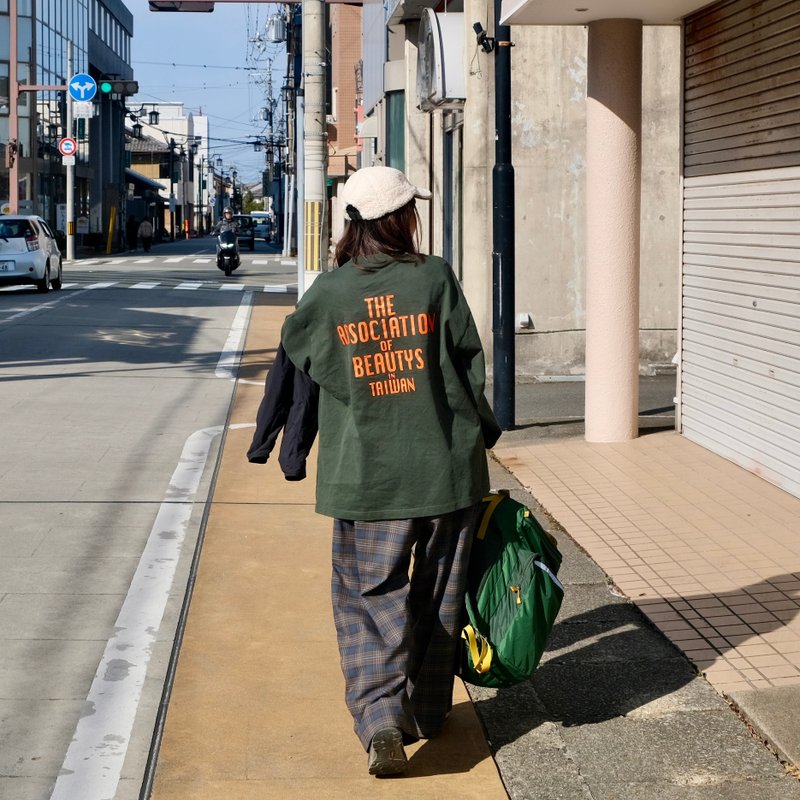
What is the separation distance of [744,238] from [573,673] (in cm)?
497

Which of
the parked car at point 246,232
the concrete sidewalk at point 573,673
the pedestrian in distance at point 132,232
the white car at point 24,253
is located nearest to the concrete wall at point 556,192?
the concrete sidewalk at point 573,673

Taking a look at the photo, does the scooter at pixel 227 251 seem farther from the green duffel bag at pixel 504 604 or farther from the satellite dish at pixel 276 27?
the green duffel bag at pixel 504 604

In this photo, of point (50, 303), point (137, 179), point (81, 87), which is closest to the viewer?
point (50, 303)

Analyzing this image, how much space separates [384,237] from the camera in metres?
3.88

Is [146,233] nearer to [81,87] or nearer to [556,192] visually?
[81,87]

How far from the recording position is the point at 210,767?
4.10 m

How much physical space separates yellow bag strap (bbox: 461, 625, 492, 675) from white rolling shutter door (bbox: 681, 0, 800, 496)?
4609 millimetres

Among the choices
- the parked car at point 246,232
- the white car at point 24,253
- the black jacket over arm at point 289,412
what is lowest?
the black jacket over arm at point 289,412

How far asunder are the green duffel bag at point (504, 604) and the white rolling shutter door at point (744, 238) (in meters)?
4.51

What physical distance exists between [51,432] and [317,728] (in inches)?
259

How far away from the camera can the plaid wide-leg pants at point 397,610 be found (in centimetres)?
391

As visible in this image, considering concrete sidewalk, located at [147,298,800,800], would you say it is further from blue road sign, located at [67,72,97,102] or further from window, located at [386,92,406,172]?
blue road sign, located at [67,72,97,102]

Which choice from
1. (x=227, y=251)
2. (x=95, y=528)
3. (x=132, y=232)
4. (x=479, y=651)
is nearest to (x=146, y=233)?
(x=132, y=232)

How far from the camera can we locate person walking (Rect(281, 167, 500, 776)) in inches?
150
